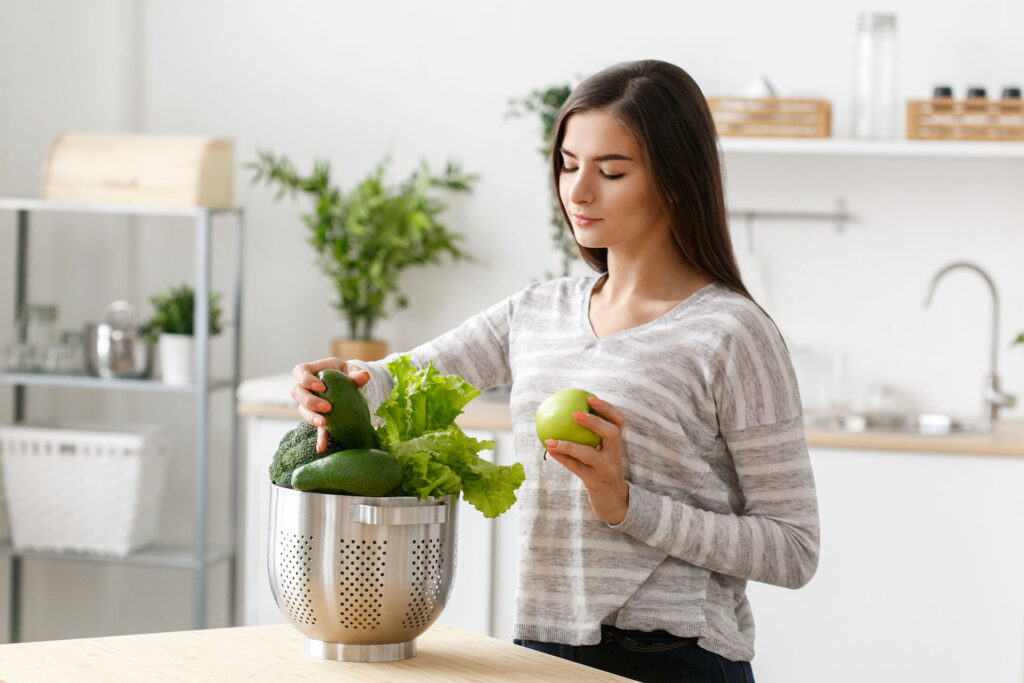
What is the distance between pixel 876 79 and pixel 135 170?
1.71 m

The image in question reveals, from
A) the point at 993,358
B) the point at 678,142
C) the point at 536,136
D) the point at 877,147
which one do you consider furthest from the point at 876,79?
the point at 678,142

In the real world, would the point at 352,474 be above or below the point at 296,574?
above

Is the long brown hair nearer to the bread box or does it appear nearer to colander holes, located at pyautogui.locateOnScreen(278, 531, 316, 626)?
colander holes, located at pyautogui.locateOnScreen(278, 531, 316, 626)

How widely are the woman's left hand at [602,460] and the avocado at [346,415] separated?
18 cm

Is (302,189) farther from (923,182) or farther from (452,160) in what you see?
(923,182)

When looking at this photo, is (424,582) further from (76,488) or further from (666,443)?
(76,488)

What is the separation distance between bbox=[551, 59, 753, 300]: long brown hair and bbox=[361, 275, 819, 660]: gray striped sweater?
0.05 meters

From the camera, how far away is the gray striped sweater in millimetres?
1422

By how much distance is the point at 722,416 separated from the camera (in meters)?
1.44

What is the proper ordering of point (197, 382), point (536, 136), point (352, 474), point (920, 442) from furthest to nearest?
point (536, 136)
point (197, 382)
point (920, 442)
point (352, 474)

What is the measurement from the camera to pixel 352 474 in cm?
125

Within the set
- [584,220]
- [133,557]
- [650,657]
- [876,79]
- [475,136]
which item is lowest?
[133,557]

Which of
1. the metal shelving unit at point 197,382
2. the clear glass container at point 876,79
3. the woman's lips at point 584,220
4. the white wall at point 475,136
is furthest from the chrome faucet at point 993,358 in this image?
the woman's lips at point 584,220

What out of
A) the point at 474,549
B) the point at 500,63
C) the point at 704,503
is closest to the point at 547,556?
the point at 704,503
